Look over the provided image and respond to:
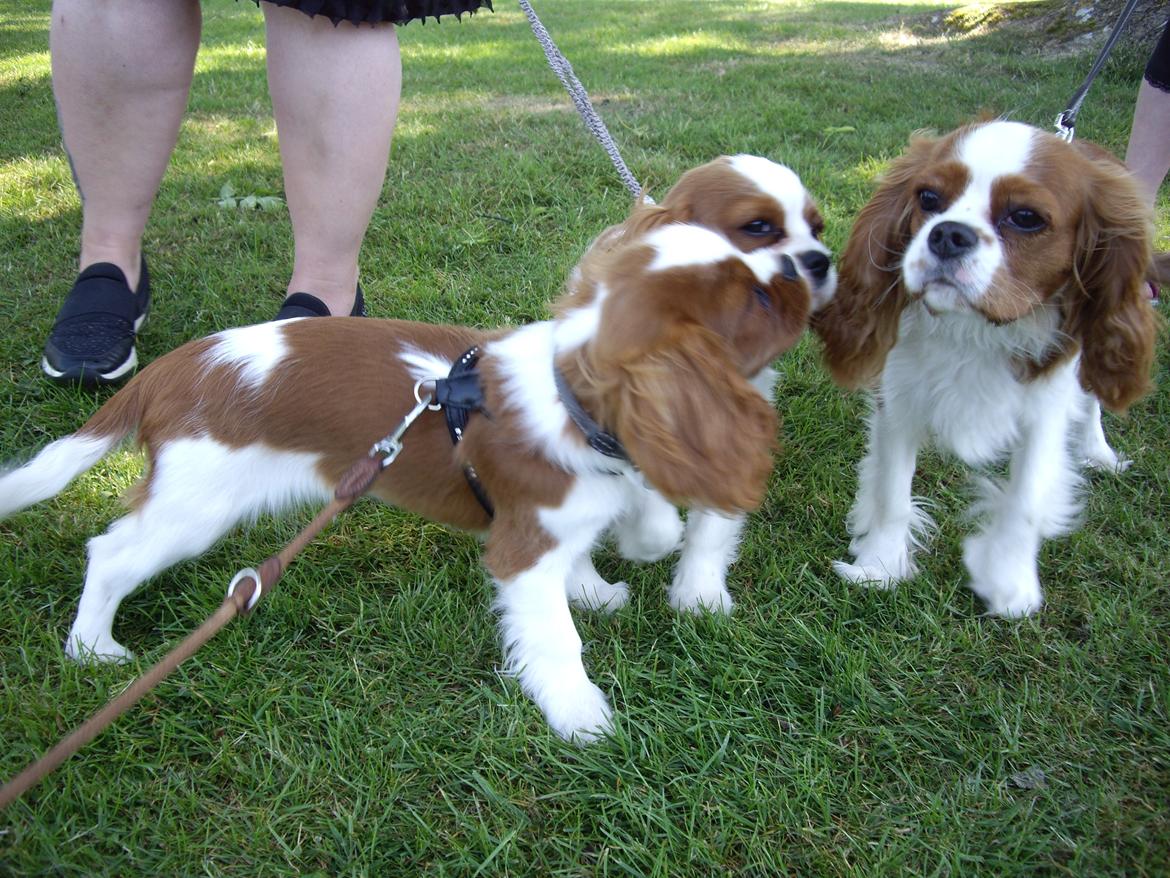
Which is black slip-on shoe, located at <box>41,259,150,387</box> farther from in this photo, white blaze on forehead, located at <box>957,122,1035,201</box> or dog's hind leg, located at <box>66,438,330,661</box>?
white blaze on forehead, located at <box>957,122,1035,201</box>

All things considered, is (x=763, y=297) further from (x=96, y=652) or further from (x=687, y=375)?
(x=96, y=652)

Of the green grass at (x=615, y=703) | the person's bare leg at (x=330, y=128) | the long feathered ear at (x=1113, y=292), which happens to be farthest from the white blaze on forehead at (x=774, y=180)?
the person's bare leg at (x=330, y=128)

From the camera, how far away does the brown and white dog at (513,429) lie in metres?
1.64

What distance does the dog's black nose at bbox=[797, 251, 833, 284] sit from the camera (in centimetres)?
214

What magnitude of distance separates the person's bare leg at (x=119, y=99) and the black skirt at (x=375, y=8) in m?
0.50

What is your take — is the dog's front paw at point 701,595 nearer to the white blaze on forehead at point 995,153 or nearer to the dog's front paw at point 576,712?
the dog's front paw at point 576,712

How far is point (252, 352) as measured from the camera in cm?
203

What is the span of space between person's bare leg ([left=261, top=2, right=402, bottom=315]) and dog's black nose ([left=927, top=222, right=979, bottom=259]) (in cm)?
184

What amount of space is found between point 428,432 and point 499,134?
12.9ft

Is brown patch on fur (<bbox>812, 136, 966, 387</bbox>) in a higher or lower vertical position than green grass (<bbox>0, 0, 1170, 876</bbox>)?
higher

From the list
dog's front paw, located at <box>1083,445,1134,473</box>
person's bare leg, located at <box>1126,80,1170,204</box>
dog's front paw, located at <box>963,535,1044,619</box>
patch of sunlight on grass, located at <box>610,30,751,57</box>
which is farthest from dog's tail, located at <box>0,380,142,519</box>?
patch of sunlight on grass, located at <box>610,30,751,57</box>

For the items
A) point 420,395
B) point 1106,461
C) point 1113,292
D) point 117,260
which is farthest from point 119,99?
point 1106,461

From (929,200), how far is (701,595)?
115 centimetres

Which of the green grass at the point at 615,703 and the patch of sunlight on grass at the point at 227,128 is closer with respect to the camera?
the green grass at the point at 615,703
